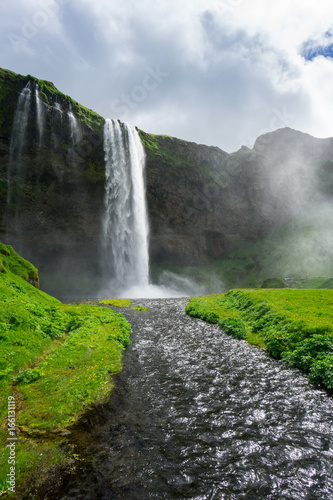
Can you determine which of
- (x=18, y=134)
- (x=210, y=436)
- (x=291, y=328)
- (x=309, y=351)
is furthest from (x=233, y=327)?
(x=18, y=134)

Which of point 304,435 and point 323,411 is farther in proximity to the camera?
point 323,411

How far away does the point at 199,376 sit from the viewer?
12492mm

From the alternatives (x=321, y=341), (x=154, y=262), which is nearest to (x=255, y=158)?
(x=154, y=262)

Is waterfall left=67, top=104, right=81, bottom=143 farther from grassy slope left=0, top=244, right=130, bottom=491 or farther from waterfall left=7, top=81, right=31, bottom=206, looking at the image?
grassy slope left=0, top=244, right=130, bottom=491

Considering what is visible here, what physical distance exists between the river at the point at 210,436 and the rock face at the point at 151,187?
222 feet

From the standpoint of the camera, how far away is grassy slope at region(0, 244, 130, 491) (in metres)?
7.09

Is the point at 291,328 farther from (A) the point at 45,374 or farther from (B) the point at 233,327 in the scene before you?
(A) the point at 45,374

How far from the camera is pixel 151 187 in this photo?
84000mm

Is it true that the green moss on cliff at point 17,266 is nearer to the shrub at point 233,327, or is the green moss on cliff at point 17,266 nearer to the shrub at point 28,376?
the shrub at point 28,376

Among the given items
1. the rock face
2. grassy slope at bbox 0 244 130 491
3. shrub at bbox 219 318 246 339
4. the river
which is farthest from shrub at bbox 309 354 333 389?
the rock face

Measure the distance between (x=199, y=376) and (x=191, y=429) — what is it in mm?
4209

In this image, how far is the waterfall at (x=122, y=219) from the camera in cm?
7181

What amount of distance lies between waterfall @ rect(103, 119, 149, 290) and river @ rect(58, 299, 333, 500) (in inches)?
2320

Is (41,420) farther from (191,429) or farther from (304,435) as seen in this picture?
(304,435)
